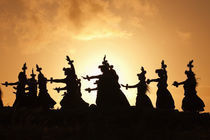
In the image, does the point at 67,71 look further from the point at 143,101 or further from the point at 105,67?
the point at 143,101

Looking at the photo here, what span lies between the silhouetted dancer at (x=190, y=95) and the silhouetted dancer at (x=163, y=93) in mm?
604

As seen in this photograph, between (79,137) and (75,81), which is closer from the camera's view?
(79,137)

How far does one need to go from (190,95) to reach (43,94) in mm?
8098

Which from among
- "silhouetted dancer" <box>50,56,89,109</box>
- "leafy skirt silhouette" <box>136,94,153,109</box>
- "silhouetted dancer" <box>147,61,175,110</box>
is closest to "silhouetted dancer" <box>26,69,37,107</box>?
"silhouetted dancer" <box>50,56,89,109</box>

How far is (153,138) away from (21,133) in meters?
2.95

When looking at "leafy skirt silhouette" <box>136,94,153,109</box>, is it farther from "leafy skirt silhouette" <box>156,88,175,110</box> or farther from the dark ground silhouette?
"leafy skirt silhouette" <box>156,88,175,110</box>

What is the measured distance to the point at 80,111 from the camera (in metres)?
11.2

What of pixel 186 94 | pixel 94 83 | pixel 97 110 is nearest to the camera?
pixel 97 110

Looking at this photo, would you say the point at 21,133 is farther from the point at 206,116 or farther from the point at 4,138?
the point at 206,116

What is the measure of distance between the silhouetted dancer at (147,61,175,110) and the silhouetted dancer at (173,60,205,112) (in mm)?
604

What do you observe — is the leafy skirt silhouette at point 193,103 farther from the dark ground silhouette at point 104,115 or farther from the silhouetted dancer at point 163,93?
the silhouetted dancer at point 163,93

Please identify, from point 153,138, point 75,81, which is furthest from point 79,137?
point 75,81

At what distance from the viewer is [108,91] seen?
12766mm

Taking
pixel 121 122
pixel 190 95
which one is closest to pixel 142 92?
pixel 190 95
